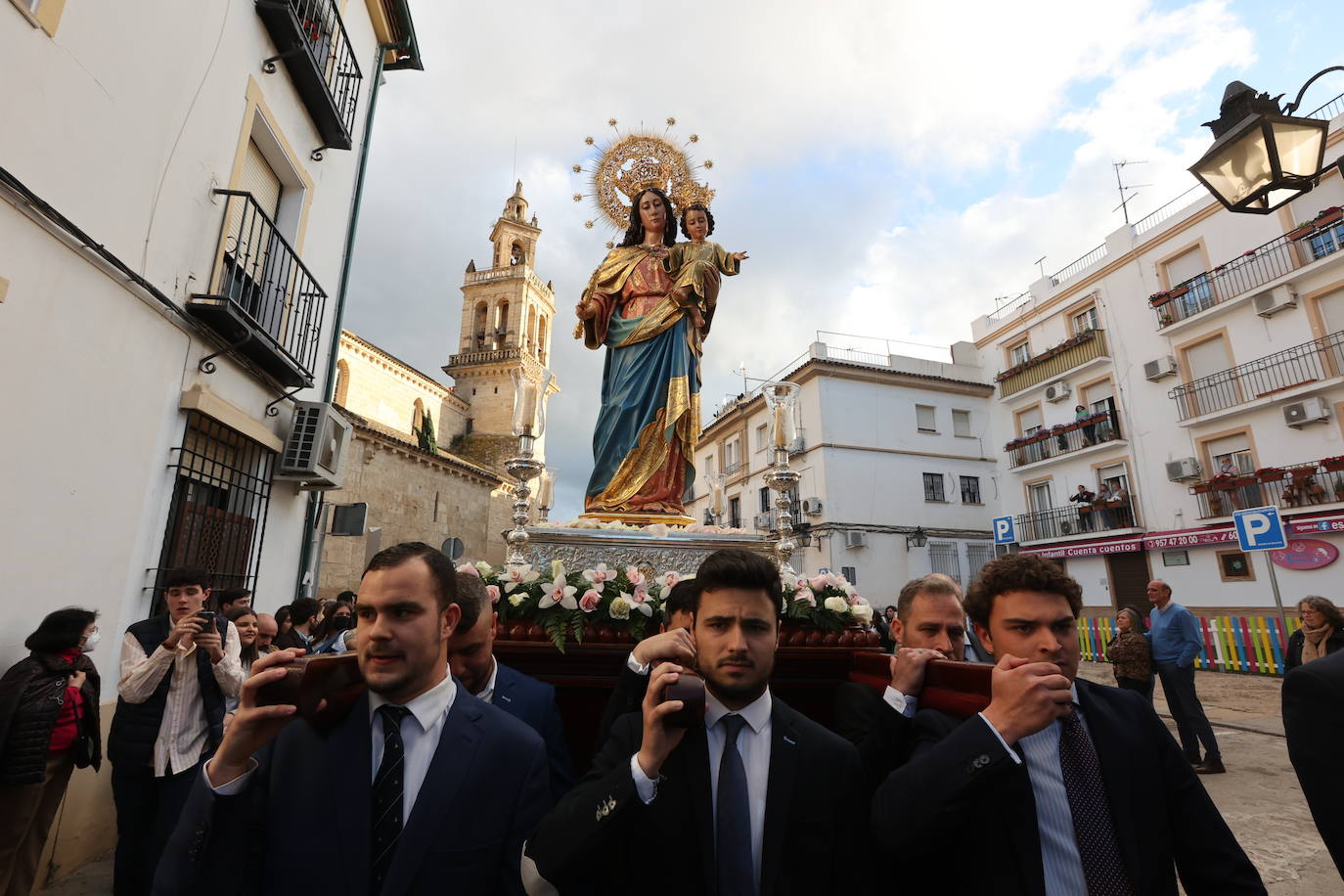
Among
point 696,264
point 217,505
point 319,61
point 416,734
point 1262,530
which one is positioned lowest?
point 416,734

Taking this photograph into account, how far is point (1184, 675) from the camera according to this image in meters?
5.88

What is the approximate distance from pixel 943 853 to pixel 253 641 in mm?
4135

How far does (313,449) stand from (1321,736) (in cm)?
761

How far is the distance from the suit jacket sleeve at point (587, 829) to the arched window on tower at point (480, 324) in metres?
42.6

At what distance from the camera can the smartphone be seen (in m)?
1.58

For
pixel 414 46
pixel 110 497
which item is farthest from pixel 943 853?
pixel 414 46

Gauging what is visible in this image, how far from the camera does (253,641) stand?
13.3 feet

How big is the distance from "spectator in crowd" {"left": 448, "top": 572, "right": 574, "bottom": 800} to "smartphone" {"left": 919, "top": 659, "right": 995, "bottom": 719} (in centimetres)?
120

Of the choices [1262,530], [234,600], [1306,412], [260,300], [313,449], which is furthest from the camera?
[1306,412]

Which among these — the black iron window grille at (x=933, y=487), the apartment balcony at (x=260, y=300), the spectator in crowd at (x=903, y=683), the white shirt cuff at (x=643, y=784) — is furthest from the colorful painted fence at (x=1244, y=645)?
the apartment balcony at (x=260, y=300)

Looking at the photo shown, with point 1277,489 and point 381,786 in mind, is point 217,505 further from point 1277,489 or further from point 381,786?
point 1277,489

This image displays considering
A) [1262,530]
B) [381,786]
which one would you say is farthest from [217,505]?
[1262,530]

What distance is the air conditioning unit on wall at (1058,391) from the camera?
20.2m

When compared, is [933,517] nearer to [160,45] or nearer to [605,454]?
[605,454]
